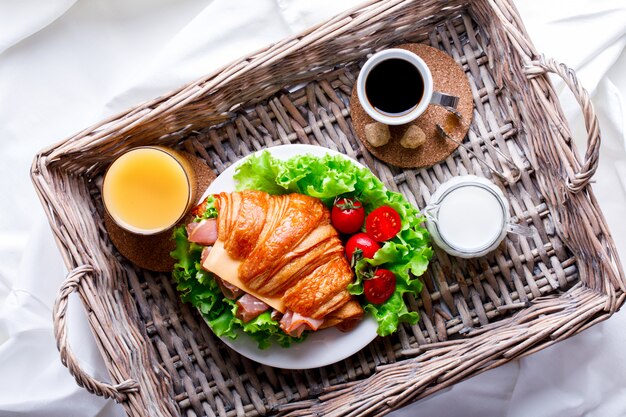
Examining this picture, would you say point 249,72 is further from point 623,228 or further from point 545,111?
point 623,228

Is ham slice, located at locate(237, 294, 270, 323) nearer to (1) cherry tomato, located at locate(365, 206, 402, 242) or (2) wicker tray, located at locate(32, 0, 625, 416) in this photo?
(2) wicker tray, located at locate(32, 0, 625, 416)

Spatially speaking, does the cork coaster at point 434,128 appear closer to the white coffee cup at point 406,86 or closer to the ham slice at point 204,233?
the white coffee cup at point 406,86

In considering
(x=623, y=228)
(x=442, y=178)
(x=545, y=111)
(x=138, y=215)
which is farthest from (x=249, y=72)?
(x=623, y=228)

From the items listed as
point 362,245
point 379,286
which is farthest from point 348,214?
point 379,286

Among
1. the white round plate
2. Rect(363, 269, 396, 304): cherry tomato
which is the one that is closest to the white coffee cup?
the white round plate

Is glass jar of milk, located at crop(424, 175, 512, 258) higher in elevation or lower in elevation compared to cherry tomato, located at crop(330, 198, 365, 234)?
lower
